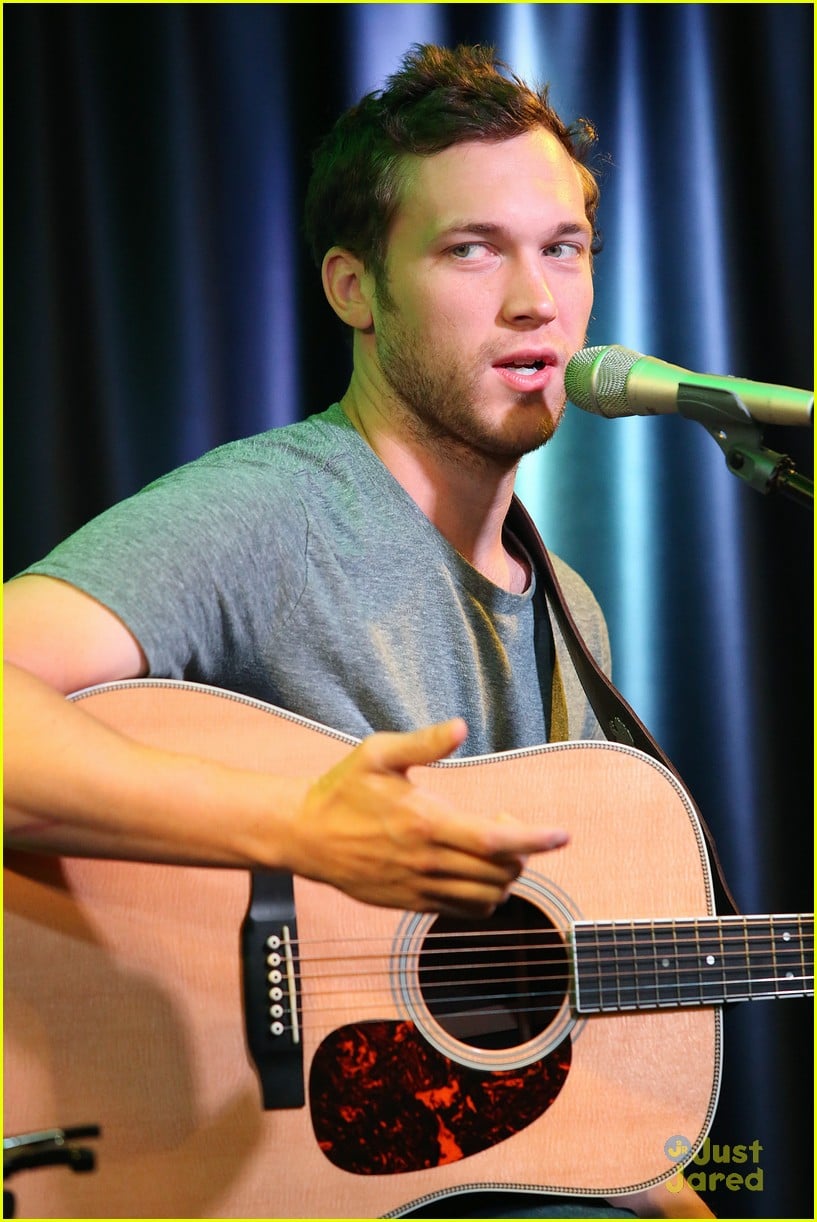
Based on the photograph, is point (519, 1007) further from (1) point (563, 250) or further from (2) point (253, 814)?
(1) point (563, 250)

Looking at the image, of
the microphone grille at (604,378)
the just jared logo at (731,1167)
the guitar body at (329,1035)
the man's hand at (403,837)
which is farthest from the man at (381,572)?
the just jared logo at (731,1167)

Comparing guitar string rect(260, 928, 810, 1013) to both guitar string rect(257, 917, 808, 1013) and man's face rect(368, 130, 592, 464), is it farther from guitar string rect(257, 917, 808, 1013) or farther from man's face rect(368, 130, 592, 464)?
man's face rect(368, 130, 592, 464)

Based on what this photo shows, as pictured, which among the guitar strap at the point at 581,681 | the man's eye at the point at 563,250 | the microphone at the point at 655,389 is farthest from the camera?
the man's eye at the point at 563,250

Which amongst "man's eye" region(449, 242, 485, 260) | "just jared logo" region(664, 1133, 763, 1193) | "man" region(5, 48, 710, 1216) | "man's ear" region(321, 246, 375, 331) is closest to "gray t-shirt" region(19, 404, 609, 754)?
"man" region(5, 48, 710, 1216)

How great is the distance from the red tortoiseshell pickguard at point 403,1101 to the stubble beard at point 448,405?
2.91ft

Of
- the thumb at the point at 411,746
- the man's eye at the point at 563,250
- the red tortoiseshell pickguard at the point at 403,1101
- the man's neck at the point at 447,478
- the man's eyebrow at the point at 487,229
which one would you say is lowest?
the red tortoiseshell pickguard at the point at 403,1101

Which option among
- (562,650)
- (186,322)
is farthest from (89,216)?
(562,650)

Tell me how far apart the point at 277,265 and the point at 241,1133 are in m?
1.54

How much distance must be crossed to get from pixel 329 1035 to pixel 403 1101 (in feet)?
0.37

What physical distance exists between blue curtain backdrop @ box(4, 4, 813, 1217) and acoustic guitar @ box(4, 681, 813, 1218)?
93 cm

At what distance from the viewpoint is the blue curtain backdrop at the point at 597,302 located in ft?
6.79

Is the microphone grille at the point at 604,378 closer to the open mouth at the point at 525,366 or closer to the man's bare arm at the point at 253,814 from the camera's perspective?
the open mouth at the point at 525,366

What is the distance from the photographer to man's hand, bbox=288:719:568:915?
961 millimetres

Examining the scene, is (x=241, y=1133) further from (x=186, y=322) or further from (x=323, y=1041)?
(x=186, y=322)
